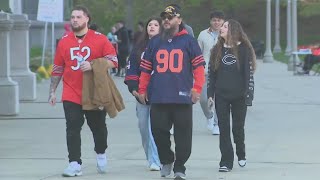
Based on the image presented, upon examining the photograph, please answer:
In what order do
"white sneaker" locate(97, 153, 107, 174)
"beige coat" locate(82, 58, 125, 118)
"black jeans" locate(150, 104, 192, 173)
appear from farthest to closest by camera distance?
"white sneaker" locate(97, 153, 107, 174)
"beige coat" locate(82, 58, 125, 118)
"black jeans" locate(150, 104, 192, 173)

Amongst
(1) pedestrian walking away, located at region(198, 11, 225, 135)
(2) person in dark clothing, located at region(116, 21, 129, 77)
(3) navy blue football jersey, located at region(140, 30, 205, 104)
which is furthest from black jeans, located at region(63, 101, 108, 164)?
(2) person in dark clothing, located at region(116, 21, 129, 77)

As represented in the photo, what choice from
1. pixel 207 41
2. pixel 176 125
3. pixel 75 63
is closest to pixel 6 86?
Result: pixel 207 41

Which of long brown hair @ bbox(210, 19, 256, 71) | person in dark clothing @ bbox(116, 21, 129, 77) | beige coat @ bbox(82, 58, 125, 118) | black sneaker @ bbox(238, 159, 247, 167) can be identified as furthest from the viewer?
person in dark clothing @ bbox(116, 21, 129, 77)

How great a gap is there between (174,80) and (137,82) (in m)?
0.89

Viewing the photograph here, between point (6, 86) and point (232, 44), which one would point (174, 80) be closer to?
point (232, 44)

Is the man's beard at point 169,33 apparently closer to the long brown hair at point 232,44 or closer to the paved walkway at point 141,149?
the long brown hair at point 232,44

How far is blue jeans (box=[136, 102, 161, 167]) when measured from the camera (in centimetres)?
1025

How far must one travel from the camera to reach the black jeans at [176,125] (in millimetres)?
9320

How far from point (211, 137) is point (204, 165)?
2.76 m

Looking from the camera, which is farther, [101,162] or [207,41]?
[207,41]

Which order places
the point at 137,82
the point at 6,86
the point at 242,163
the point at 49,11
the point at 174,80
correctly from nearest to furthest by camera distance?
the point at 174,80, the point at 137,82, the point at 242,163, the point at 6,86, the point at 49,11

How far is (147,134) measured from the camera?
1034cm

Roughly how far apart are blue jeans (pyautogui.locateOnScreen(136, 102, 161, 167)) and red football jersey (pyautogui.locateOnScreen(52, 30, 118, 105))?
0.85 meters

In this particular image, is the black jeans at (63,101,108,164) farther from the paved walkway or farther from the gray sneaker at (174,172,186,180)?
the gray sneaker at (174,172,186,180)
